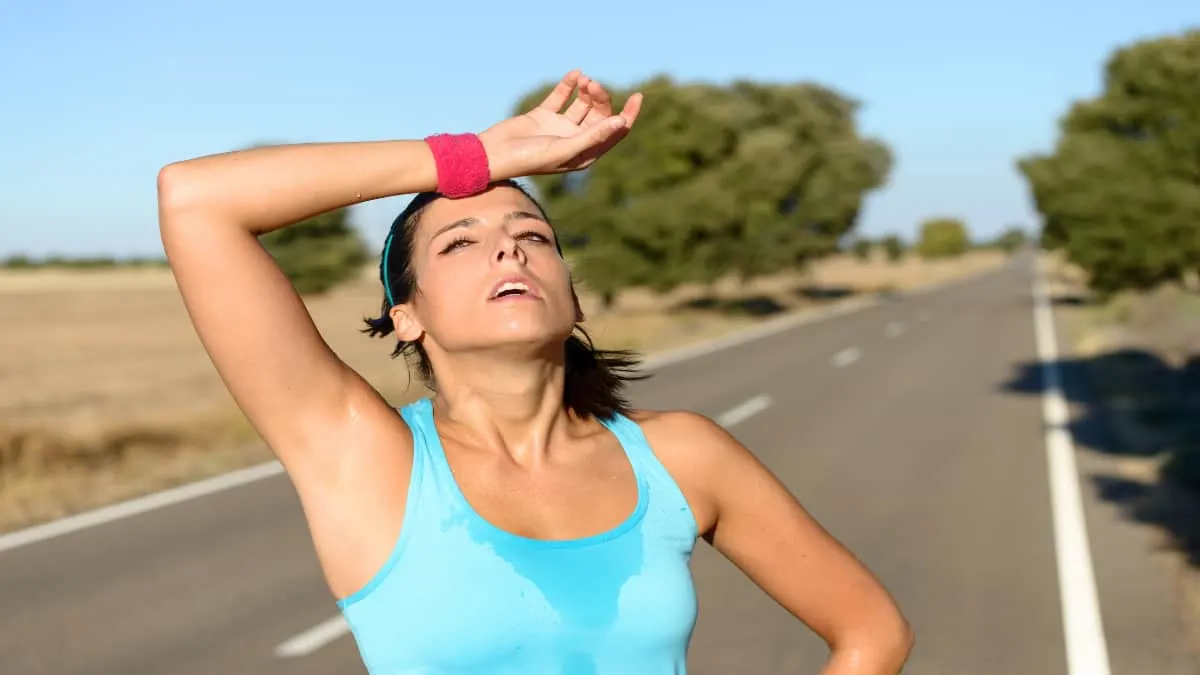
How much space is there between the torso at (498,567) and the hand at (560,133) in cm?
48

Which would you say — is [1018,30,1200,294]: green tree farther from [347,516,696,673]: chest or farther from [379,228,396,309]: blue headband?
[347,516,696,673]: chest

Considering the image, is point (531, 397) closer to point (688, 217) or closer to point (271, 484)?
point (271, 484)

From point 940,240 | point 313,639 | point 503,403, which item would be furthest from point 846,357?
point 940,240

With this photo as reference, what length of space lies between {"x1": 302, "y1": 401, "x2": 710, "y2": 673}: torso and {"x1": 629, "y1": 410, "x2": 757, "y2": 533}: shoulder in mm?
63

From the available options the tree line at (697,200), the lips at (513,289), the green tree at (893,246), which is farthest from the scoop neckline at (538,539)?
the green tree at (893,246)

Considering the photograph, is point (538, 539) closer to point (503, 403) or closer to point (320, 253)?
point (503, 403)

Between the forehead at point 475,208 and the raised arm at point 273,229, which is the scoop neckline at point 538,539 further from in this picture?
the forehead at point 475,208

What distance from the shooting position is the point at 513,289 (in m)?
1.95

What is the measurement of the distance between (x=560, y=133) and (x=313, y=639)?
201 inches

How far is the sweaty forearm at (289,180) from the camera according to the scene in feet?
5.63

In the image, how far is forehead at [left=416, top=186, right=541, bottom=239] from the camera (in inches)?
77.3

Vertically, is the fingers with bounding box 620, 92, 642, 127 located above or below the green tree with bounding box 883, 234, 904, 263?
above

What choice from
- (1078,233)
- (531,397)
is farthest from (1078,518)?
(1078,233)

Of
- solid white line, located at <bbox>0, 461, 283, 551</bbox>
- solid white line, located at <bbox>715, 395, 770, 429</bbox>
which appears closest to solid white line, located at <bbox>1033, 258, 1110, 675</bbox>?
solid white line, located at <bbox>715, 395, 770, 429</bbox>
